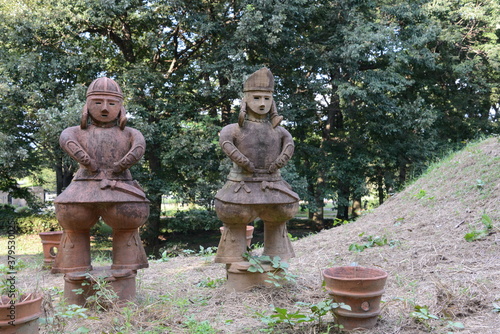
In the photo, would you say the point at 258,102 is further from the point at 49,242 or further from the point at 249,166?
the point at 49,242

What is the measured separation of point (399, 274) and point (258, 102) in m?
2.39

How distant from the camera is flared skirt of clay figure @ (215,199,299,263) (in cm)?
401

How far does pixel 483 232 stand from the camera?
4766 millimetres

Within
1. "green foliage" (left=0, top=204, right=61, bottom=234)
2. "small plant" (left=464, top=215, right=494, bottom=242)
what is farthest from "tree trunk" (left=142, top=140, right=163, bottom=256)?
"small plant" (left=464, top=215, right=494, bottom=242)

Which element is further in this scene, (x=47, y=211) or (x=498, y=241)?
(x=47, y=211)

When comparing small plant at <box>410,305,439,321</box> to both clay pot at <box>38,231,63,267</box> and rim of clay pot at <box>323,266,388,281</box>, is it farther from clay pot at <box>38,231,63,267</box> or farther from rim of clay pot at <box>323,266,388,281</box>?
clay pot at <box>38,231,63,267</box>

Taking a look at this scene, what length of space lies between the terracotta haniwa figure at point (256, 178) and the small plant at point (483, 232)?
223 cm

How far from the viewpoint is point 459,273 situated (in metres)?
4.03

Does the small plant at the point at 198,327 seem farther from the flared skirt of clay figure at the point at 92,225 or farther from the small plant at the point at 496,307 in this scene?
the small plant at the point at 496,307

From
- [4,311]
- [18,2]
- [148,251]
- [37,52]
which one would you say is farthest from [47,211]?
[4,311]

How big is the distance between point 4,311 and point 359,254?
157 inches

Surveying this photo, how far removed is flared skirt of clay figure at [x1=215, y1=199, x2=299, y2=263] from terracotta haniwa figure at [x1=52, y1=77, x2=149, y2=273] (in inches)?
31.2

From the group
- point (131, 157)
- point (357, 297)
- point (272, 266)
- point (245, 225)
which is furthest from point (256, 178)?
point (357, 297)

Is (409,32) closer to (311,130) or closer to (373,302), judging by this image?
(311,130)
